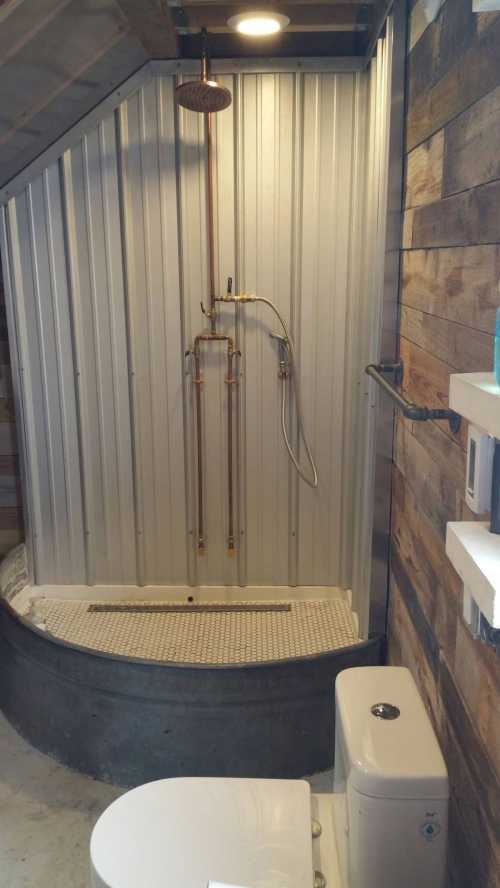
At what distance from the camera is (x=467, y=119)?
1.38 metres

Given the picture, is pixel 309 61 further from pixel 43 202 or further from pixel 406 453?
pixel 406 453

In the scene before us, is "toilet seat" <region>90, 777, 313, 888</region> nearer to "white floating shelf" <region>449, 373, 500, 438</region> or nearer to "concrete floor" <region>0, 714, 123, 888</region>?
"concrete floor" <region>0, 714, 123, 888</region>

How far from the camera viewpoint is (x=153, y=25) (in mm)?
2246

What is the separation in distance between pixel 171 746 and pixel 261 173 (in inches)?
81.4

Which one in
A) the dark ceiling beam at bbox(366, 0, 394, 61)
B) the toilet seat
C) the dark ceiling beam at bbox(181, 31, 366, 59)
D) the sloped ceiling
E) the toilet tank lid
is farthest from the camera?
the dark ceiling beam at bbox(181, 31, 366, 59)

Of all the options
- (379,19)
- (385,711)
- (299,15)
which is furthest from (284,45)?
(385,711)

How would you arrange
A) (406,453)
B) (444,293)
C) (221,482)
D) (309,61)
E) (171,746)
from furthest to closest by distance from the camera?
(221,482)
(309,61)
(171,746)
(406,453)
(444,293)

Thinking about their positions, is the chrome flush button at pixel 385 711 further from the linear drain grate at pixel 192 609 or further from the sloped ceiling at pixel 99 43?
the sloped ceiling at pixel 99 43

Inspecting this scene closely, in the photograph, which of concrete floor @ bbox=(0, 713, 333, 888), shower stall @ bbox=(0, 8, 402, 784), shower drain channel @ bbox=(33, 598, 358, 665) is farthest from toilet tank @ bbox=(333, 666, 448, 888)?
shower drain channel @ bbox=(33, 598, 358, 665)

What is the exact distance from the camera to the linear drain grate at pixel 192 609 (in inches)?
118

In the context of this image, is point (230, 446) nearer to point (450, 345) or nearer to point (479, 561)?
point (450, 345)

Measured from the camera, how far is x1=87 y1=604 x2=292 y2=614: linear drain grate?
3.00 metres

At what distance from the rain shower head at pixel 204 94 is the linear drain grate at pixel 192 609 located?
1.91 metres

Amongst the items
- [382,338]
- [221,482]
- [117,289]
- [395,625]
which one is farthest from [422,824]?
[117,289]
